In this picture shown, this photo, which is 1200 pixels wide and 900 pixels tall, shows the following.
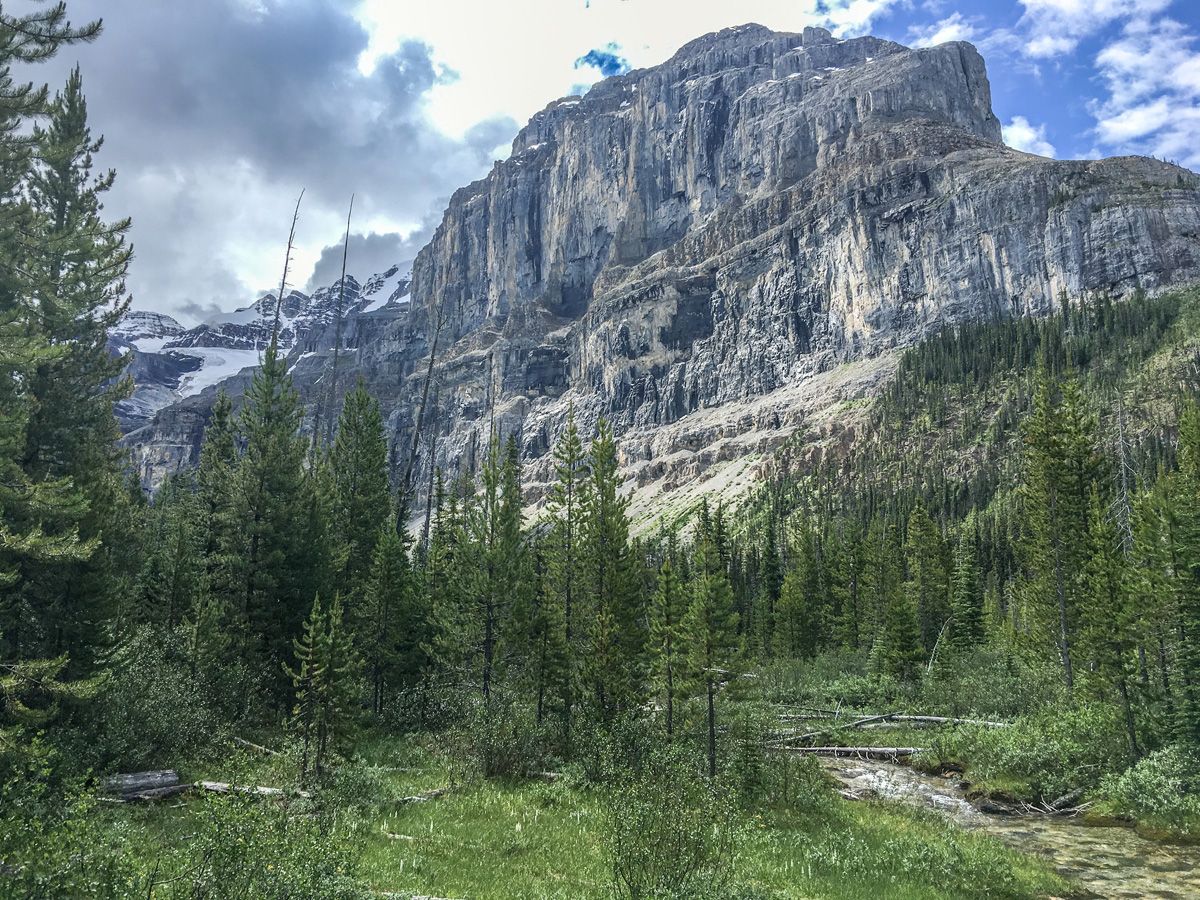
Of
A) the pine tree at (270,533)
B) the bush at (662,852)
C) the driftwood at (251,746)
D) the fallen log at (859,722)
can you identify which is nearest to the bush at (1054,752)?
the fallen log at (859,722)

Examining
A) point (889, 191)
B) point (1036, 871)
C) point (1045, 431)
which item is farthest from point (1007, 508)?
point (889, 191)

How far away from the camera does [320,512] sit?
2936 centimetres

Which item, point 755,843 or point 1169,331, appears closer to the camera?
point 755,843

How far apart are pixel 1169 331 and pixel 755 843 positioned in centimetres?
15263

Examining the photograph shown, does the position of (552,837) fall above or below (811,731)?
above

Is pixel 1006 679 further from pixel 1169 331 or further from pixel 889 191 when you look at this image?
pixel 889 191

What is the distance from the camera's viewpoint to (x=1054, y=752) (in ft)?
69.9

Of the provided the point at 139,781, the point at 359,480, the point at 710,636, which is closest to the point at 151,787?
the point at 139,781

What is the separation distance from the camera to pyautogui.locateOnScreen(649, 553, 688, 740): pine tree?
20.5 m

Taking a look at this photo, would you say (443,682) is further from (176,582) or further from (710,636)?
(710,636)

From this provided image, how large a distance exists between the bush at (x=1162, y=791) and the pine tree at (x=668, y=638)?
11.7 meters

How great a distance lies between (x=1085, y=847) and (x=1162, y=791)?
3410mm

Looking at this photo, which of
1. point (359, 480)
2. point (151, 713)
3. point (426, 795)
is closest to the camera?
point (426, 795)

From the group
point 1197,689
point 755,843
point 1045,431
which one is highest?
point 1045,431
